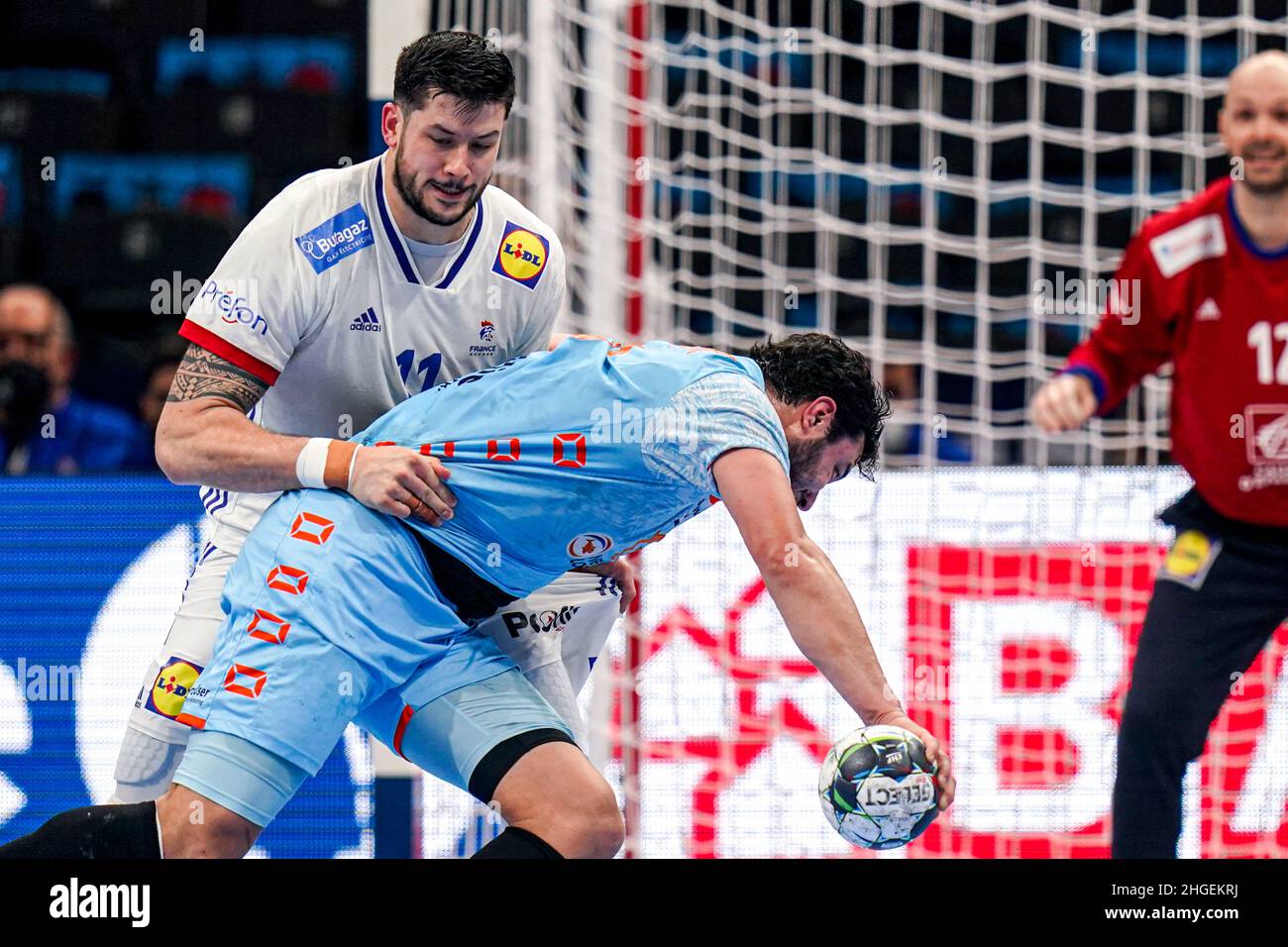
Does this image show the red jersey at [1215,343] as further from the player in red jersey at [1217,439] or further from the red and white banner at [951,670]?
the red and white banner at [951,670]

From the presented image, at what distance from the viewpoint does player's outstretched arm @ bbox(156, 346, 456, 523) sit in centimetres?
288

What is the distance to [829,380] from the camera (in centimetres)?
295

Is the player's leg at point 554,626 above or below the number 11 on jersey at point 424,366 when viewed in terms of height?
below

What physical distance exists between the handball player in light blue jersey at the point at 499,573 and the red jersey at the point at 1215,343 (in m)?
0.74

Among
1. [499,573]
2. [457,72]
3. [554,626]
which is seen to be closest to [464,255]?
[457,72]

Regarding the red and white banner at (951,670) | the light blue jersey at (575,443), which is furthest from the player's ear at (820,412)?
the red and white banner at (951,670)

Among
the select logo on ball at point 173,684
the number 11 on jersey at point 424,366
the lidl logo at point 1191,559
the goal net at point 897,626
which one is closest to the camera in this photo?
the select logo on ball at point 173,684

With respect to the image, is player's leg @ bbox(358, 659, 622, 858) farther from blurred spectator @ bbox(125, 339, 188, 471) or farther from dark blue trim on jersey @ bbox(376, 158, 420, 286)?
blurred spectator @ bbox(125, 339, 188, 471)

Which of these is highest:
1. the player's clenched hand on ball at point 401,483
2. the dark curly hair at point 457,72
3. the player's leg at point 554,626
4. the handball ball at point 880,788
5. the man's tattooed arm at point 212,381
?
the dark curly hair at point 457,72

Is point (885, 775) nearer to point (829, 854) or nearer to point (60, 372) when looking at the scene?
point (829, 854)

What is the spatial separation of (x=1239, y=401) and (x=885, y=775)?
1.33 m

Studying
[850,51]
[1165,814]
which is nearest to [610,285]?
[850,51]

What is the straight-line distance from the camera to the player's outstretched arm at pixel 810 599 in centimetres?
261

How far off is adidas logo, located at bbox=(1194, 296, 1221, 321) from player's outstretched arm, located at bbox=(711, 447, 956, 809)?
1.25 meters
